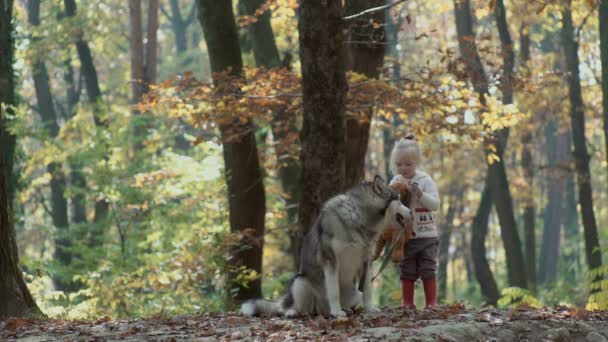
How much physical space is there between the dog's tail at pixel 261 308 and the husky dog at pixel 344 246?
361mm

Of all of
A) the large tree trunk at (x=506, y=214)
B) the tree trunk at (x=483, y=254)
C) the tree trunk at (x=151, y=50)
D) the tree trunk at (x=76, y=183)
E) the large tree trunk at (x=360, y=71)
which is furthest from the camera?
the tree trunk at (x=76, y=183)

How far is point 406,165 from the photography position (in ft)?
28.5

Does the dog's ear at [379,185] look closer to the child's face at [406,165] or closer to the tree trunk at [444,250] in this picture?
the child's face at [406,165]

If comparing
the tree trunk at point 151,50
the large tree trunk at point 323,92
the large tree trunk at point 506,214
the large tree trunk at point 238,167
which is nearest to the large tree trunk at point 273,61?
the large tree trunk at point 238,167

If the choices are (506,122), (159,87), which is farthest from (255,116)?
(506,122)

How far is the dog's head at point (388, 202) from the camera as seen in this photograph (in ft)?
25.7

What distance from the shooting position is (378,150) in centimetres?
4209

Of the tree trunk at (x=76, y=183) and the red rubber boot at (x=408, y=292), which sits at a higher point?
the tree trunk at (x=76, y=183)

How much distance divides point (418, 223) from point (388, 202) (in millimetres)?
1057

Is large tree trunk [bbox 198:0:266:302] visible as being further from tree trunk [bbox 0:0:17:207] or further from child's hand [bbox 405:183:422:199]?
child's hand [bbox 405:183:422:199]

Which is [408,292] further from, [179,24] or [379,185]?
[179,24]

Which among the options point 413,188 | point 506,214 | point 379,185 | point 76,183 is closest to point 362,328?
point 379,185

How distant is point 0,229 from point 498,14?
16.1 meters

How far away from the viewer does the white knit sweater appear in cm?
844
